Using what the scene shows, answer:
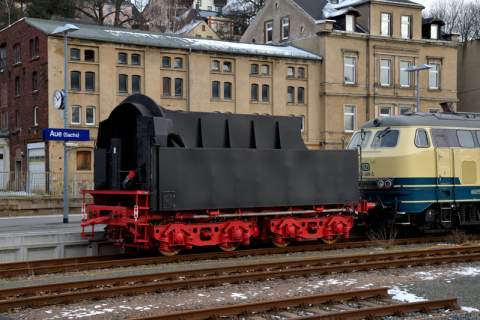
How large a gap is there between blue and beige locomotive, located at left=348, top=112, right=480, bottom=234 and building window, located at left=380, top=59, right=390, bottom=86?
2934 centimetres

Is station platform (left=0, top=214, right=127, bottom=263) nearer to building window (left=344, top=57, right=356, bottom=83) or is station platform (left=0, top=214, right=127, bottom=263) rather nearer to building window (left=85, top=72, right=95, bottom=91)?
building window (left=85, top=72, right=95, bottom=91)

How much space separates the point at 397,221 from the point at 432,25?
1416 inches

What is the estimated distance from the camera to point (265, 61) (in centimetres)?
4250

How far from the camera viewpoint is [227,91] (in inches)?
1633

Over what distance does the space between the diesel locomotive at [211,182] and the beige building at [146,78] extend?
22785 millimetres

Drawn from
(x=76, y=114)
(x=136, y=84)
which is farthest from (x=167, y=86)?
(x=76, y=114)

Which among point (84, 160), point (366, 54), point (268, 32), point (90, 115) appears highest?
point (268, 32)

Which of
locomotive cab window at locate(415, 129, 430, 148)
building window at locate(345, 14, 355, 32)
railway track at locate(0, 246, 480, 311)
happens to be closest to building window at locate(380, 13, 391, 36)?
building window at locate(345, 14, 355, 32)

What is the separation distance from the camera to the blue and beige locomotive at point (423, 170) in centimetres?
1622

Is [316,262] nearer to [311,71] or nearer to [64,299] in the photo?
[64,299]

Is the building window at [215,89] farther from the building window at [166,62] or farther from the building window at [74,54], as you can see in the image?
the building window at [74,54]

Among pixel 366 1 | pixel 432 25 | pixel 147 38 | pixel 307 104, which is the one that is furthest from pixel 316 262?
pixel 432 25

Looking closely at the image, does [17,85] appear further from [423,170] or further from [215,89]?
[423,170]

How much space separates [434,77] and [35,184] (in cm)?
3376
